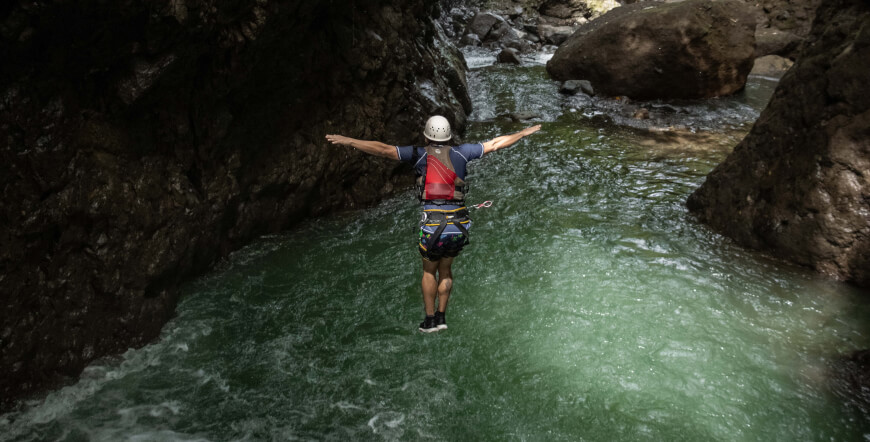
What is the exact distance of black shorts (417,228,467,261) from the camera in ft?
15.3

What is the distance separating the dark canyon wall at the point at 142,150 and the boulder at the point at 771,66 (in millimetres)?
13542

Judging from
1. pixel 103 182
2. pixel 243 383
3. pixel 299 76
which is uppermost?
pixel 299 76

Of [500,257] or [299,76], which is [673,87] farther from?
[299,76]

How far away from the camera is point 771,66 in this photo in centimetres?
1591

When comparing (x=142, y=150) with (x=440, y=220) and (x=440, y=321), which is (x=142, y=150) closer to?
(x=440, y=220)

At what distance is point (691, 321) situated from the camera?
5516 millimetres

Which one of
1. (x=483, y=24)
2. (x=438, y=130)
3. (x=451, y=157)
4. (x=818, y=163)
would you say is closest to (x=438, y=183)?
(x=451, y=157)

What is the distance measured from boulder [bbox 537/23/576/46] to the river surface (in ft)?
49.2

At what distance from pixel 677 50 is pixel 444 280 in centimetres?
1071

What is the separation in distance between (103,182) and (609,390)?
5.08 metres

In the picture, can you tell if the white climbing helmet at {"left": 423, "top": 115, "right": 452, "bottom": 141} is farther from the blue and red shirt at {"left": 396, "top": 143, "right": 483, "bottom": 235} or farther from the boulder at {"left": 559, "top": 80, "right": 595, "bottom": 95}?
the boulder at {"left": 559, "top": 80, "right": 595, "bottom": 95}

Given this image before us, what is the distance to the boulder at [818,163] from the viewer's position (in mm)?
5836

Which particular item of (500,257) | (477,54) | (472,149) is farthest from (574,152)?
(477,54)

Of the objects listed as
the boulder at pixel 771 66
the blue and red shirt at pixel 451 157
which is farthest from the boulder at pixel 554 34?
the blue and red shirt at pixel 451 157
